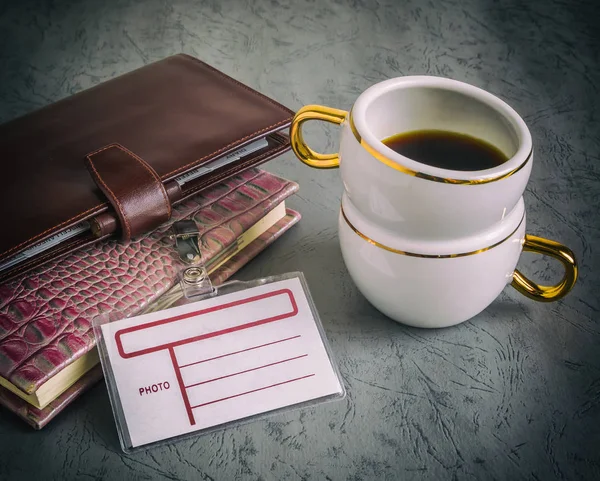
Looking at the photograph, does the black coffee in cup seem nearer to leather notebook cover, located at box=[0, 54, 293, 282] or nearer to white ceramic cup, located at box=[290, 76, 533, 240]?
white ceramic cup, located at box=[290, 76, 533, 240]

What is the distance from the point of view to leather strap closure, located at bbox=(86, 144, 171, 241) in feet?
2.39

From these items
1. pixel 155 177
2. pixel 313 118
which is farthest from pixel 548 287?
pixel 155 177

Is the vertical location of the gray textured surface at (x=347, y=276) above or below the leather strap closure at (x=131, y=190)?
below

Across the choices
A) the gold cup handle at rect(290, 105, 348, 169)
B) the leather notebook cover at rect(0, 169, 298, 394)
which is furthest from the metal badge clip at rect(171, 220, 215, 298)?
the gold cup handle at rect(290, 105, 348, 169)

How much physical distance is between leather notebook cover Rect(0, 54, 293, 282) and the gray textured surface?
12cm

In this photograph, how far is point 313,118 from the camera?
27.8 inches

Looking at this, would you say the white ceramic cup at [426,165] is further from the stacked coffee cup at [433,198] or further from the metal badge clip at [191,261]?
the metal badge clip at [191,261]

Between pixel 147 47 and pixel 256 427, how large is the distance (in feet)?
2.36

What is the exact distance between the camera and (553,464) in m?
0.63

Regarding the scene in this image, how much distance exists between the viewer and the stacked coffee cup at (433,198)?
60cm

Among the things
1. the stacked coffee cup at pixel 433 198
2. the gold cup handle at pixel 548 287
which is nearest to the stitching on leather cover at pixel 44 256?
the stacked coffee cup at pixel 433 198

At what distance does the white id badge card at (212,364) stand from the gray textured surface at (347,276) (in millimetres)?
18

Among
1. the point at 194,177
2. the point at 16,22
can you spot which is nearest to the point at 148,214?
the point at 194,177

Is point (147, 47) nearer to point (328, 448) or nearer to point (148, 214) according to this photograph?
point (148, 214)
